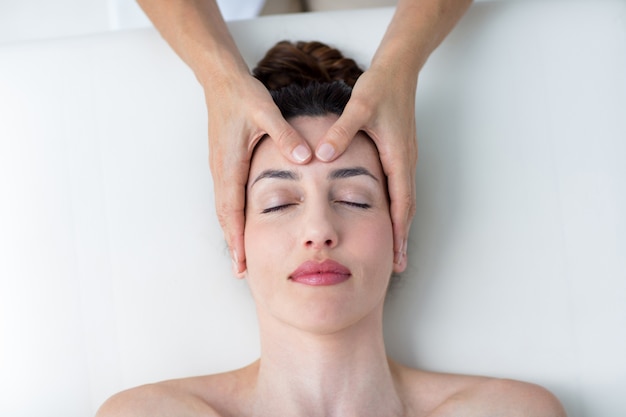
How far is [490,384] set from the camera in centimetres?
158

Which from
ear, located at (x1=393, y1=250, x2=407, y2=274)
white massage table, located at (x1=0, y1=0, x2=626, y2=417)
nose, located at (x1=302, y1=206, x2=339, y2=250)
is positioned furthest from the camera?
white massage table, located at (x1=0, y1=0, x2=626, y2=417)

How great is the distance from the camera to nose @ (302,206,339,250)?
4.55ft

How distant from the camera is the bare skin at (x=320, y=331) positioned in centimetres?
141

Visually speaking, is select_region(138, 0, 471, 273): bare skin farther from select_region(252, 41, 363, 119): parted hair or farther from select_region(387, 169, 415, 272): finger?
select_region(252, 41, 363, 119): parted hair

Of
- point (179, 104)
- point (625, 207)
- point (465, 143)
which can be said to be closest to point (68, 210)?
point (179, 104)

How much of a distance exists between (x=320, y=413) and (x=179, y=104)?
765 mm

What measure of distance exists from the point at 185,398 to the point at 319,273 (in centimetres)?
35

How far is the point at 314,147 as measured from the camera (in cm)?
150

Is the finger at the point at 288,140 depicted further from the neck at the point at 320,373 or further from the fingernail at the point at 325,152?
the neck at the point at 320,373

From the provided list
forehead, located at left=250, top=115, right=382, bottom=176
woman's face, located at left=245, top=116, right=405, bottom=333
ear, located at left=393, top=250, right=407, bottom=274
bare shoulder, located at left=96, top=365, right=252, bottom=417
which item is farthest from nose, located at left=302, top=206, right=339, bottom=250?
bare shoulder, located at left=96, top=365, right=252, bottom=417

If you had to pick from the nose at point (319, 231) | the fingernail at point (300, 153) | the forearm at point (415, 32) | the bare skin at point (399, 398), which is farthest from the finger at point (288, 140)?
the bare skin at point (399, 398)

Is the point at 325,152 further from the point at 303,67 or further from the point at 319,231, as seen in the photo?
the point at 303,67

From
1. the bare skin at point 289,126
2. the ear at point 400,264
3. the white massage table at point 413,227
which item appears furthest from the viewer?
the white massage table at point 413,227

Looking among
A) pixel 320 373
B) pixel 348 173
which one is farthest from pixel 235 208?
pixel 320 373
